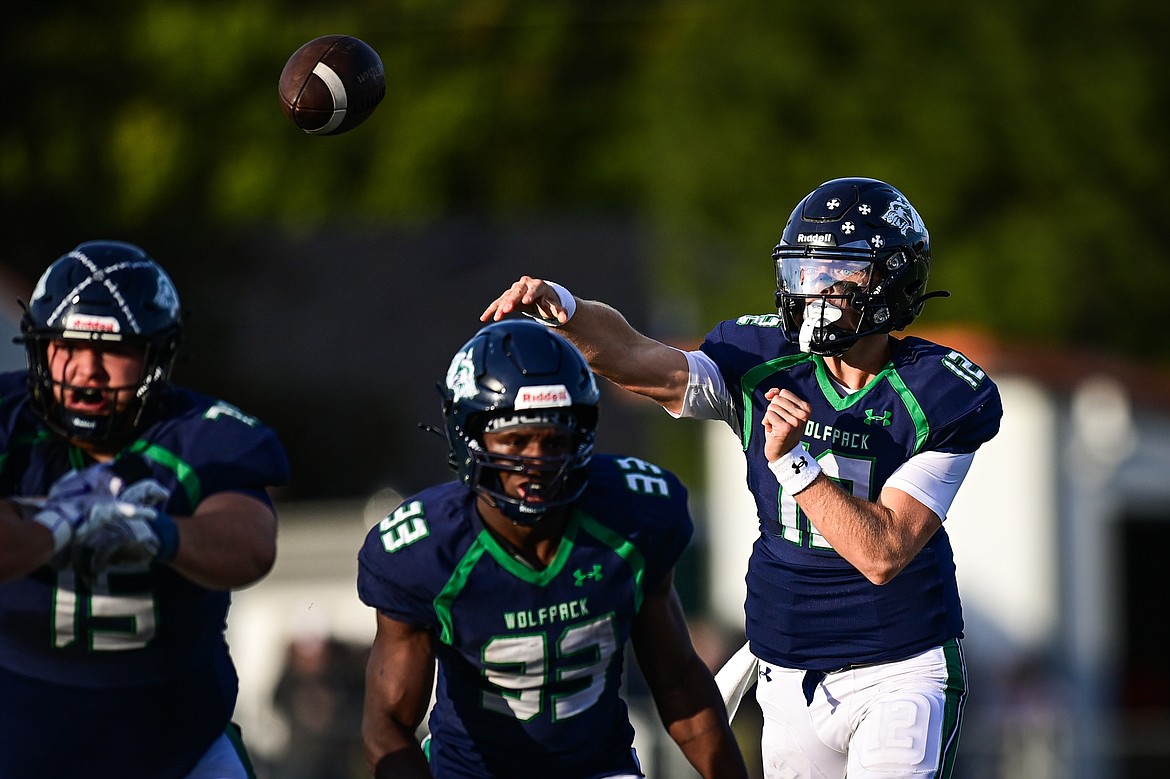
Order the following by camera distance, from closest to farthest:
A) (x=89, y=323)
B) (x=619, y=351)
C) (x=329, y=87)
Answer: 1. (x=89, y=323)
2. (x=619, y=351)
3. (x=329, y=87)

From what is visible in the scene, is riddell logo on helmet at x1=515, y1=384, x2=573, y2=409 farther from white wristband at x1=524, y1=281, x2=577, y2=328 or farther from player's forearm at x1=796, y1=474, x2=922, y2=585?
player's forearm at x1=796, y1=474, x2=922, y2=585

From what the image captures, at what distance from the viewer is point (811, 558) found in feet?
17.9

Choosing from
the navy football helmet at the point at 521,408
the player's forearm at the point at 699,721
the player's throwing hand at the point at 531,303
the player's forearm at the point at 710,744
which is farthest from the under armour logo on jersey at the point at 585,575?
the player's throwing hand at the point at 531,303

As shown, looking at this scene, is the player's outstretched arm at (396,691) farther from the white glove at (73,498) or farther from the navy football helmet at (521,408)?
the white glove at (73,498)

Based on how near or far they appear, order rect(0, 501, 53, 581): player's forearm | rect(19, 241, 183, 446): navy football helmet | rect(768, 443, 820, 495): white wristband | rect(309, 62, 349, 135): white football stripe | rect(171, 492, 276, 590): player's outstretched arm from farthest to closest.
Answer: rect(309, 62, 349, 135): white football stripe, rect(19, 241, 183, 446): navy football helmet, rect(171, 492, 276, 590): player's outstretched arm, rect(768, 443, 820, 495): white wristband, rect(0, 501, 53, 581): player's forearm

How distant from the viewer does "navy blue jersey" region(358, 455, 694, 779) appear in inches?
201

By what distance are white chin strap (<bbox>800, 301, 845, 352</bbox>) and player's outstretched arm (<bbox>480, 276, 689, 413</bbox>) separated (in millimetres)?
382

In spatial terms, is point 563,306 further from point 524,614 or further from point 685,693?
point 685,693

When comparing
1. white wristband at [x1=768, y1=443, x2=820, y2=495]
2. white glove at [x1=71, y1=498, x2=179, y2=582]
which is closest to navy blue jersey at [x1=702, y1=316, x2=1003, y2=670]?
white wristband at [x1=768, y1=443, x2=820, y2=495]

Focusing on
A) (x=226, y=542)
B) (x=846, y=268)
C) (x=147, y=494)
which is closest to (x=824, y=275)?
(x=846, y=268)

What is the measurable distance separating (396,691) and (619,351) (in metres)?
1.24

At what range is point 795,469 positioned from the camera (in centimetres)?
513

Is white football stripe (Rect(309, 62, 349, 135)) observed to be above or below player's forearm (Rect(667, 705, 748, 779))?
above

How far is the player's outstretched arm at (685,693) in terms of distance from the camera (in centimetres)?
534
